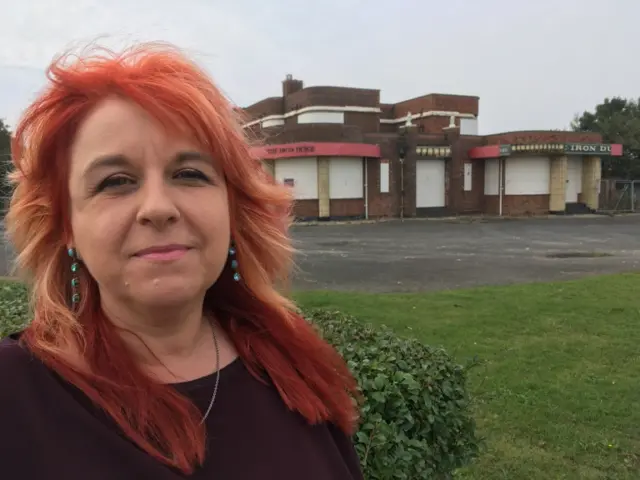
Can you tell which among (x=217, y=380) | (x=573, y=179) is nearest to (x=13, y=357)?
(x=217, y=380)

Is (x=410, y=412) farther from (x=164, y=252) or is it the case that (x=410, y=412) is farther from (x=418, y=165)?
(x=418, y=165)

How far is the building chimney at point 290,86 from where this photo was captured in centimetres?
4012

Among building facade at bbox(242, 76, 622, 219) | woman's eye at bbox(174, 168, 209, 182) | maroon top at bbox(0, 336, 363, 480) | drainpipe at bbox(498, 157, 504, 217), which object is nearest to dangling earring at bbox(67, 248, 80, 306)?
maroon top at bbox(0, 336, 363, 480)

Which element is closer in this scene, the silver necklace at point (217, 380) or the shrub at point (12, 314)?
the silver necklace at point (217, 380)

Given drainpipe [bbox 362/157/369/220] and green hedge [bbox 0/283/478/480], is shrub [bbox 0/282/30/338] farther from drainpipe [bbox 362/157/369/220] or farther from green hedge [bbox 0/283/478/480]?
drainpipe [bbox 362/157/369/220]

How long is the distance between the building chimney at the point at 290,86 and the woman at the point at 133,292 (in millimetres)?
39893

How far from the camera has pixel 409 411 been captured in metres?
2.54

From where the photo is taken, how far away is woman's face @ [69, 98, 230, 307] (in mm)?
1218

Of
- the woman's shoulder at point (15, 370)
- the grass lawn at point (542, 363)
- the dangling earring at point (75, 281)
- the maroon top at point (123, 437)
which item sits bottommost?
the grass lawn at point (542, 363)

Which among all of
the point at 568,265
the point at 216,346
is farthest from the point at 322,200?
the point at 216,346

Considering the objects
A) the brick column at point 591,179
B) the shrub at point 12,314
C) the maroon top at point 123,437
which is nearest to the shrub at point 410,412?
the maroon top at point 123,437

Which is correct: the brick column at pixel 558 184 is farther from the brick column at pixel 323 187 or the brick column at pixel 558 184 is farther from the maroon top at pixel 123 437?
the maroon top at pixel 123 437

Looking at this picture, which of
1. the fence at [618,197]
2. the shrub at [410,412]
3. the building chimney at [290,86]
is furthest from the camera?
the building chimney at [290,86]

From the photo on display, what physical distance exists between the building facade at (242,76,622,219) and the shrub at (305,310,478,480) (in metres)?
26.7
